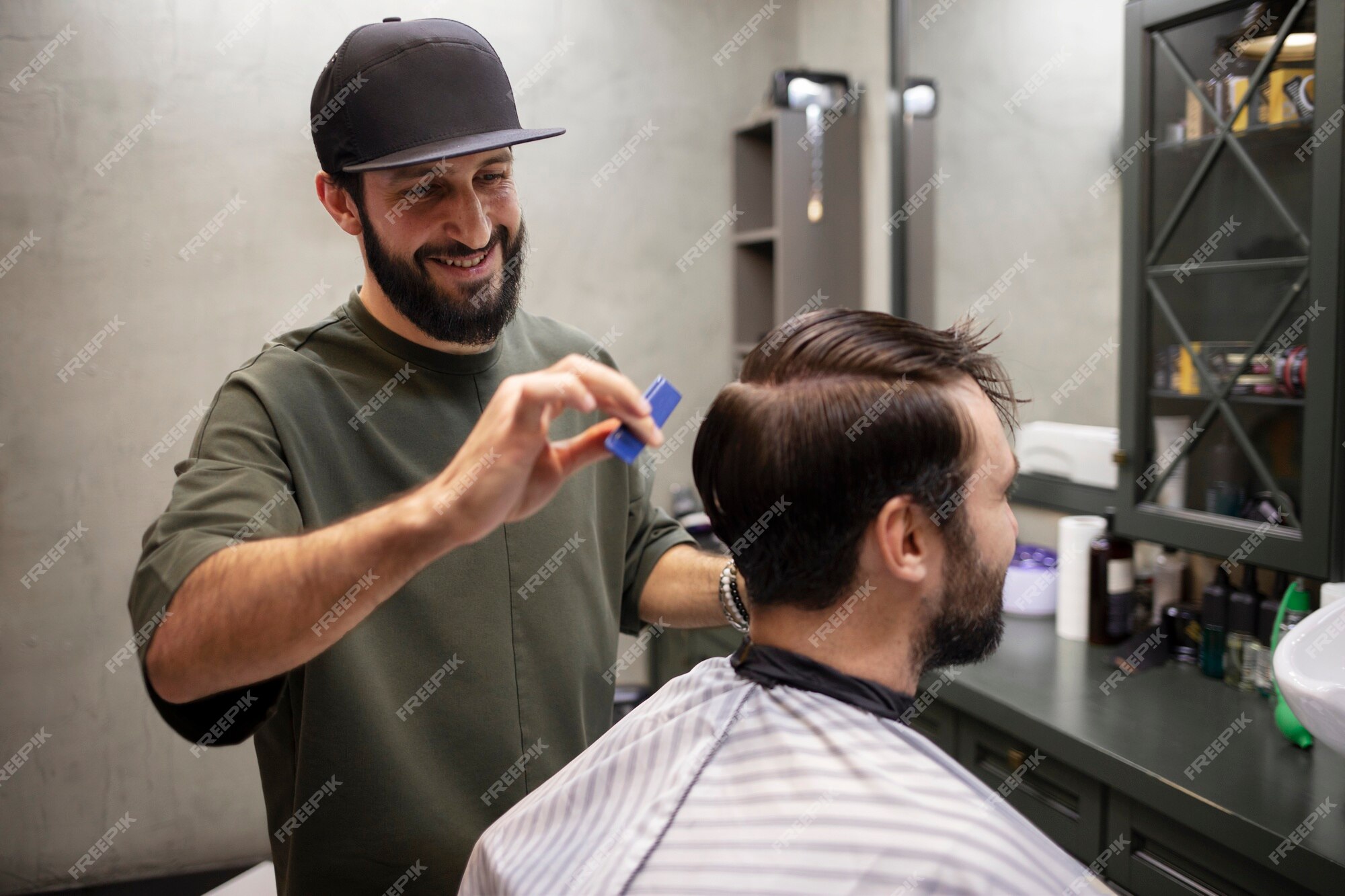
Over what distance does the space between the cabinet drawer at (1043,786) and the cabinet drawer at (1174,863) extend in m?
0.05

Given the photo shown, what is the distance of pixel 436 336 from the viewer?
1.53m

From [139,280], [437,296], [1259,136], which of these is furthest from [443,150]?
[139,280]

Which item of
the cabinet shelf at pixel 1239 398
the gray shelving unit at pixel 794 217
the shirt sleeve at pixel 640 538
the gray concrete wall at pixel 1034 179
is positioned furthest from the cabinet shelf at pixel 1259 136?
the shirt sleeve at pixel 640 538

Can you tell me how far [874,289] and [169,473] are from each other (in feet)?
7.82

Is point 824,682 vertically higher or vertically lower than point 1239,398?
lower

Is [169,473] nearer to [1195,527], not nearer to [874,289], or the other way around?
[874,289]

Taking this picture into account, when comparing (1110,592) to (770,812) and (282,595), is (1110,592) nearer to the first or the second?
(770,812)

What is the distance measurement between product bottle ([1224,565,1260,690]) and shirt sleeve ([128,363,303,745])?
74.6 inches

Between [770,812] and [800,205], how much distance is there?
2.66 metres

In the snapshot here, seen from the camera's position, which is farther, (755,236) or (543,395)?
(755,236)

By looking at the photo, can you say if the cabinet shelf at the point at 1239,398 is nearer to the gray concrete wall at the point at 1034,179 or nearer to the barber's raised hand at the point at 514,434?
the gray concrete wall at the point at 1034,179

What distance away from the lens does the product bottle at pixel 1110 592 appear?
7.93 feet

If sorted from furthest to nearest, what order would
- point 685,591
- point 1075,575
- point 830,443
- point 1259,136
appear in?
point 1075,575 → point 1259,136 → point 685,591 → point 830,443

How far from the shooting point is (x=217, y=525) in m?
1.15
